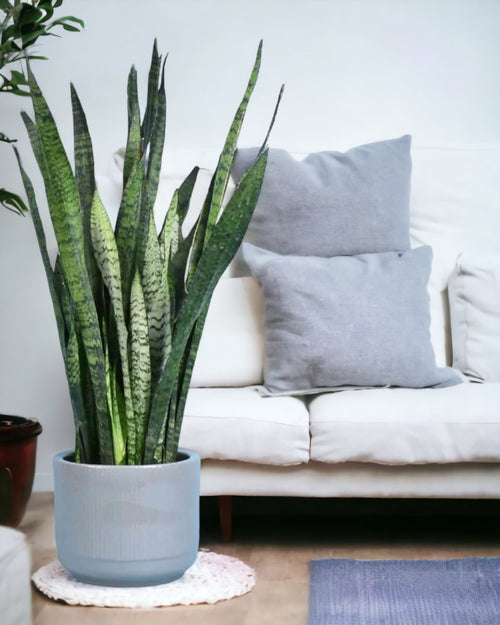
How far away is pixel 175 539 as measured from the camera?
142 centimetres

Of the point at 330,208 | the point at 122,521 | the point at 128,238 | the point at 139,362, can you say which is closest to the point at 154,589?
the point at 122,521

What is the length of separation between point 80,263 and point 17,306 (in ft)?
4.57

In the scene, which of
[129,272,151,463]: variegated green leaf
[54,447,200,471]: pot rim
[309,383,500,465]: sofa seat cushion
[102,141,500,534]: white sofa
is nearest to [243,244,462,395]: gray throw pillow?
[102,141,500,534]: white sofa

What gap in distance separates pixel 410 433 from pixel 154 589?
2.16 feet

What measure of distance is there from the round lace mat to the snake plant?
0.22m

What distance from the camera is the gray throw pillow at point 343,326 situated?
1.98m

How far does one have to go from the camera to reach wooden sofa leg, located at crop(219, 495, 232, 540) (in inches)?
75.2

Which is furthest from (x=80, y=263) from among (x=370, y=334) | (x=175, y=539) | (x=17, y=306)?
(x=17, y=306)

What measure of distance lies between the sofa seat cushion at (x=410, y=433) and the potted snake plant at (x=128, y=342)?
0.38 meters

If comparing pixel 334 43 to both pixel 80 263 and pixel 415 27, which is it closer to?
pixel 415 27

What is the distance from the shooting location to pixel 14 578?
21.2 inches

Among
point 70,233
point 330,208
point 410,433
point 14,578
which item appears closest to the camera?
point 14,578

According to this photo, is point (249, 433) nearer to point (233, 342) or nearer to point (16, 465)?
point (233, 342)

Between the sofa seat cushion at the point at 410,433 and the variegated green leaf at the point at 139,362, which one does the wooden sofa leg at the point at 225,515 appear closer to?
the sofa seat cushion at the point at 410,433
